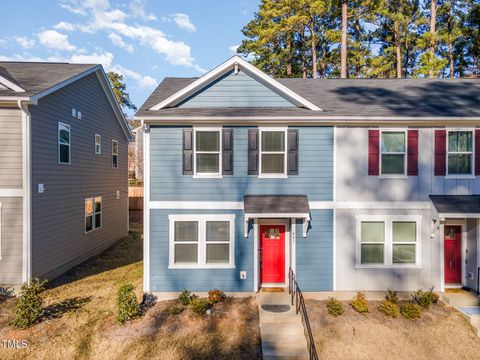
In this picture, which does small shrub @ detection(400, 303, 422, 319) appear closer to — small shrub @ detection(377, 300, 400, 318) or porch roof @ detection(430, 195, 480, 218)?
small shrub @ detection(377, 300, 400, 318)

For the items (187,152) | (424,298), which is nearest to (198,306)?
(187,152)

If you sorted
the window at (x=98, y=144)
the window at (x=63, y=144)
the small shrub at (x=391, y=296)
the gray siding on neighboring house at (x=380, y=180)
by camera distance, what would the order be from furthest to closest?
the window at (x=98, y=144)
the window at (x=63, y=144)
the gray siding on neighboring house at (x=380, y=180)
the small shrub at (x=391, y=296)

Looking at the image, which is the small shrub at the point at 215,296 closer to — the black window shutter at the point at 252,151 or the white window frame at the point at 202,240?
the white window frame at the point at 202,240

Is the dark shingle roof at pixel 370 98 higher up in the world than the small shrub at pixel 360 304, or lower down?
higher up

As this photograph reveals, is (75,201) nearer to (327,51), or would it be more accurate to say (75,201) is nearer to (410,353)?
(410,353)

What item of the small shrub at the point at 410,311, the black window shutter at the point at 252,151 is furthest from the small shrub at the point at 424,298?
the black window shutter at the point at 252,151

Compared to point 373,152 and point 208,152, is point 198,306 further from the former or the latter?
point 373,152
